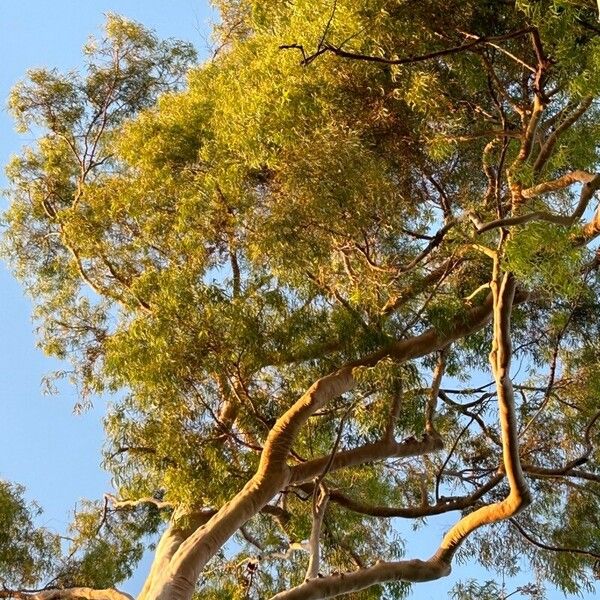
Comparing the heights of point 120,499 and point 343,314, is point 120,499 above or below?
below

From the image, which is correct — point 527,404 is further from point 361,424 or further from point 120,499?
point 120,499

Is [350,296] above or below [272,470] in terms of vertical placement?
above

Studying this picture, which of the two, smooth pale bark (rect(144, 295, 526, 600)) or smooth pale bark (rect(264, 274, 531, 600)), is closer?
smooth pale bark (rect(264, 274, 531, 600))

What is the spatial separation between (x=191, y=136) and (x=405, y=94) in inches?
58.9

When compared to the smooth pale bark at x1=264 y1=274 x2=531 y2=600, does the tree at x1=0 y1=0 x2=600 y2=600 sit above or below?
above

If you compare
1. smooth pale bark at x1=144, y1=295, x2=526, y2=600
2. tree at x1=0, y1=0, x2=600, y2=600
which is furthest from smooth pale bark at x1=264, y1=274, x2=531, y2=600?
smooth pale bark at x1=144, y1=295, x2=526, y2=600

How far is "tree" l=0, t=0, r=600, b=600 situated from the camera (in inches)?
142

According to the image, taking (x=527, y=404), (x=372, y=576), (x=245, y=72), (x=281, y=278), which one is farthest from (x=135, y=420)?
(x=527, y=404)

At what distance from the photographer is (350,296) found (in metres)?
4.45

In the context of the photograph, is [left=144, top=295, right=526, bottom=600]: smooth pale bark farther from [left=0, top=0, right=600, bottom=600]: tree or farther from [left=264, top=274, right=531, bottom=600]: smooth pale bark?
[left=264, top=274, right=531, bottom=600]: smooth pale bark

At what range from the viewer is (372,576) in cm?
365

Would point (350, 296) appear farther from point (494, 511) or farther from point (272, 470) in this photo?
point (494, 511)

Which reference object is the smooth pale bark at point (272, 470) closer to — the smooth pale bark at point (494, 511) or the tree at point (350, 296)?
the tree at point (350, 296)

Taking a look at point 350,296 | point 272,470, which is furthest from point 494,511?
point 350,296
